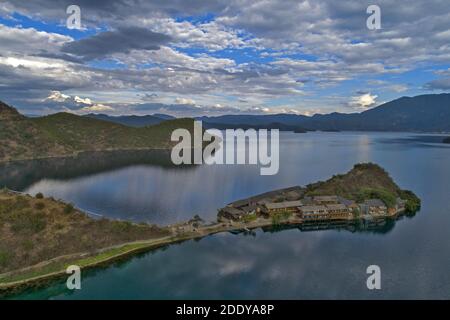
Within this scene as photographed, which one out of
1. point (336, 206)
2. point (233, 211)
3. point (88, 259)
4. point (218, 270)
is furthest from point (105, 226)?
point (336, 206)

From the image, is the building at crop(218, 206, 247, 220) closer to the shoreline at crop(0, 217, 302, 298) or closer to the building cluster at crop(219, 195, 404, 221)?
the building cluster at crop(219, 195, 404, 221)

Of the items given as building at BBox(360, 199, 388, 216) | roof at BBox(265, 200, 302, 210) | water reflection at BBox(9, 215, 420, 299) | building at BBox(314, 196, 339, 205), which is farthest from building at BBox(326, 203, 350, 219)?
water reflection at BBox(9, 215, 420, 299)

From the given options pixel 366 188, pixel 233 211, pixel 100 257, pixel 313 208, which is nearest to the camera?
pixel 100 257

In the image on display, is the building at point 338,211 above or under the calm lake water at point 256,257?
above

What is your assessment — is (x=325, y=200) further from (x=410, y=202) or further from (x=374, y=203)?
(x=410, y=202)

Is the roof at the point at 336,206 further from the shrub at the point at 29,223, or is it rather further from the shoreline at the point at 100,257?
the shrub at the point at 29,223

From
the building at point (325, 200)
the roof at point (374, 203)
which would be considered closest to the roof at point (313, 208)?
the building at point (325, 200)

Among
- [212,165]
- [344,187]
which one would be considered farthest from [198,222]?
[212,165]

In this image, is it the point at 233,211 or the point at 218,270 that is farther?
the point at 233,211
